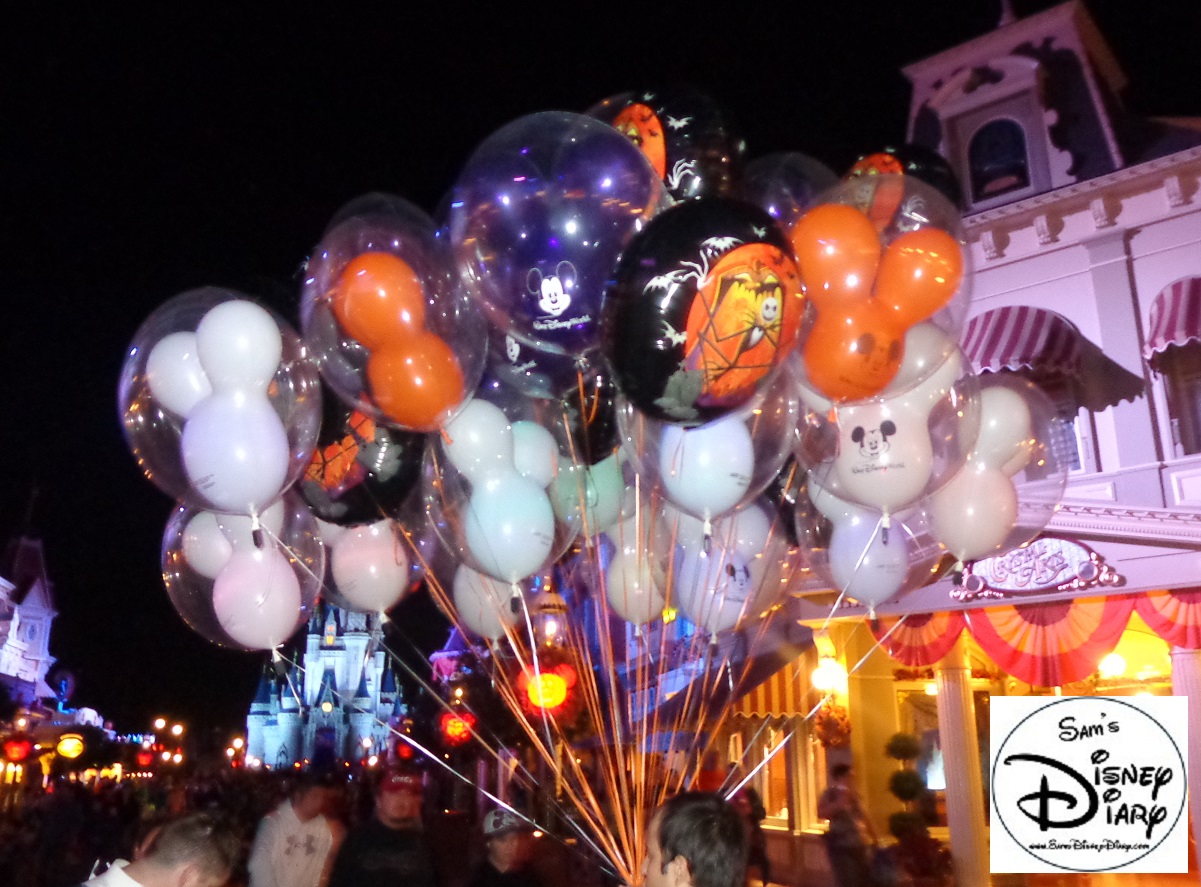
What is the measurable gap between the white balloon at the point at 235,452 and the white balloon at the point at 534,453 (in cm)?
106

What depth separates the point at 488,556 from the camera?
14.6ft

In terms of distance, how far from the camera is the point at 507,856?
4.88 metres

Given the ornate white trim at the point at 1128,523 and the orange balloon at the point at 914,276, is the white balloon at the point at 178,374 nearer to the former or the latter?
the orange balloon at the point at 914,276

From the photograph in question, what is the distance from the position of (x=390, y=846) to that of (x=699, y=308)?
3.10 meters

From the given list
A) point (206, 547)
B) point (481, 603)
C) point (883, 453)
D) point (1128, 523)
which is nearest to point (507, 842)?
point (481, 603)

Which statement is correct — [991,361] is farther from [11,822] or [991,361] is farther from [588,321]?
[11,822]

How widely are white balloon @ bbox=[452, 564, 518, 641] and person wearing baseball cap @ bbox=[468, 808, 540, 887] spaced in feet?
3.36

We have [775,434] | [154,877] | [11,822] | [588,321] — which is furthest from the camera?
[11,822]

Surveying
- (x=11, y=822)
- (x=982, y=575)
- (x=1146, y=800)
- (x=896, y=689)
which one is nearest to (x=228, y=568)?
(x=1146, y=800)

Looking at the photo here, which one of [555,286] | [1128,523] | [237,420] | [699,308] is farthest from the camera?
[1128,523]

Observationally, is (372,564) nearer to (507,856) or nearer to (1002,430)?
(507,856)

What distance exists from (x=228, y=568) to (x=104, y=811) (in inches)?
584

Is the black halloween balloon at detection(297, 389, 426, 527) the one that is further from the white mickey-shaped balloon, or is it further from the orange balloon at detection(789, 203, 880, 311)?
the orange balloon at detection(789, 203, 880, 311)

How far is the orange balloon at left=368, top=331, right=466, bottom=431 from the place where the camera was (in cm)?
398
